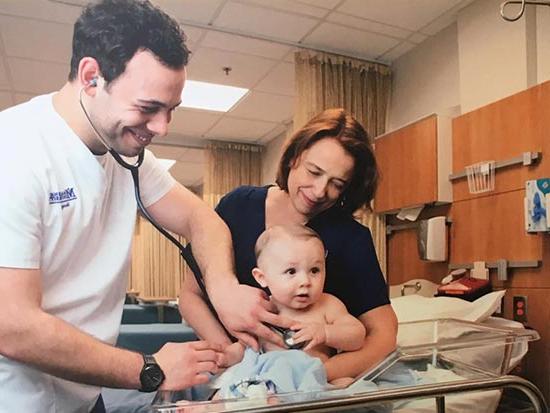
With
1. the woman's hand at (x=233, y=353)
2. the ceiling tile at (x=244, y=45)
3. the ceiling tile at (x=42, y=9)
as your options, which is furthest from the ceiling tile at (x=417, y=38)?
the woman's hand at (x=233, y=353)

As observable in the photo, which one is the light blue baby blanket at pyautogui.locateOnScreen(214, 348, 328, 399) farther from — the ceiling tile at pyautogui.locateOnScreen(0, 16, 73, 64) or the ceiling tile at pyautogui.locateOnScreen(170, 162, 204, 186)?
the ceiling tile at pyautogui.locateOnScreen(0, 16, 73, 64)

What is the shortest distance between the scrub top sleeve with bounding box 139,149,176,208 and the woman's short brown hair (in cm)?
22

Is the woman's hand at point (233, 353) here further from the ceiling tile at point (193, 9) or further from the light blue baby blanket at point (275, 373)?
the ceiling tile at point (193, 9)

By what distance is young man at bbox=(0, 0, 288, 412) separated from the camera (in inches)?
25.0

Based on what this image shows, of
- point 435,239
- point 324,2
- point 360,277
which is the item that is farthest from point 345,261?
point 324,2

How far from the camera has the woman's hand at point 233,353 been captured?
0.83 meters

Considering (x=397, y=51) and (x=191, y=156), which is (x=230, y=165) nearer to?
(x=191, y=156)

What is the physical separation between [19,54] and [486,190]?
2495mm

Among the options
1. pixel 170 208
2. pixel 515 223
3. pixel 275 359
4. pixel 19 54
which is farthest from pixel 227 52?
pixel 275 359

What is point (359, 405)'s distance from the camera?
2.02 ft

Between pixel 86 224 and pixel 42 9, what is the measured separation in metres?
2.07

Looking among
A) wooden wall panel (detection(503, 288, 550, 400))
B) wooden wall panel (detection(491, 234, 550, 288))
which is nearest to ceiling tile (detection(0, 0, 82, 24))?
wooden wall panel (detection(491, 234, 550, 288))

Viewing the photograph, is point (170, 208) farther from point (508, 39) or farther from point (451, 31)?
point (451, 31)

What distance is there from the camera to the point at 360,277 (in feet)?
3.02
